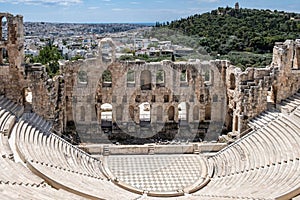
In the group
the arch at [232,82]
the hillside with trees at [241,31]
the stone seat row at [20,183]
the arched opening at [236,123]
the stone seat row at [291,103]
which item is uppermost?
the hillside with trees at [241,31]

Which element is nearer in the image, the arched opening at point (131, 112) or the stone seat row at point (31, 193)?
the stone seat row at point (31, 193)

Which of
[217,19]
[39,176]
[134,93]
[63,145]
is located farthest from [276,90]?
[217,19]

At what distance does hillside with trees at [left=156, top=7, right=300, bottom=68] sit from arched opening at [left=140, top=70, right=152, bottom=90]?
18.2m

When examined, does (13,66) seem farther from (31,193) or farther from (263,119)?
(263,119)

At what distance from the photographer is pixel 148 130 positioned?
26.6m

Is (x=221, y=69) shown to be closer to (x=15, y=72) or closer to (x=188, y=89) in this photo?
(x=188, y=89)

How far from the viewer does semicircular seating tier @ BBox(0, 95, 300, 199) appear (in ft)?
48.1

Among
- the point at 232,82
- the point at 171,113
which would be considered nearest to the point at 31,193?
the point at 171,113

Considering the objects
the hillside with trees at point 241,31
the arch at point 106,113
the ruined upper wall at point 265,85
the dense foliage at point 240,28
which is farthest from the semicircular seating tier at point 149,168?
the dense foliage at point 240,28

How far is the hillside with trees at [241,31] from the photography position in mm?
47559

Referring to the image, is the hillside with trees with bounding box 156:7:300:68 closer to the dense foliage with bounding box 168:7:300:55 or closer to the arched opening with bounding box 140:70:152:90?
the dense foliage with bounding box 168:7:300:55

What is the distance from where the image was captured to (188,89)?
27.2 metres

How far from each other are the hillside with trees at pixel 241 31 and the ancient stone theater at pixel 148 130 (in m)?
17.6

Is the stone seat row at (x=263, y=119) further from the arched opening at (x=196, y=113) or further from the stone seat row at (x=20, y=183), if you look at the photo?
the stone seat row at (x=20, y=183)
